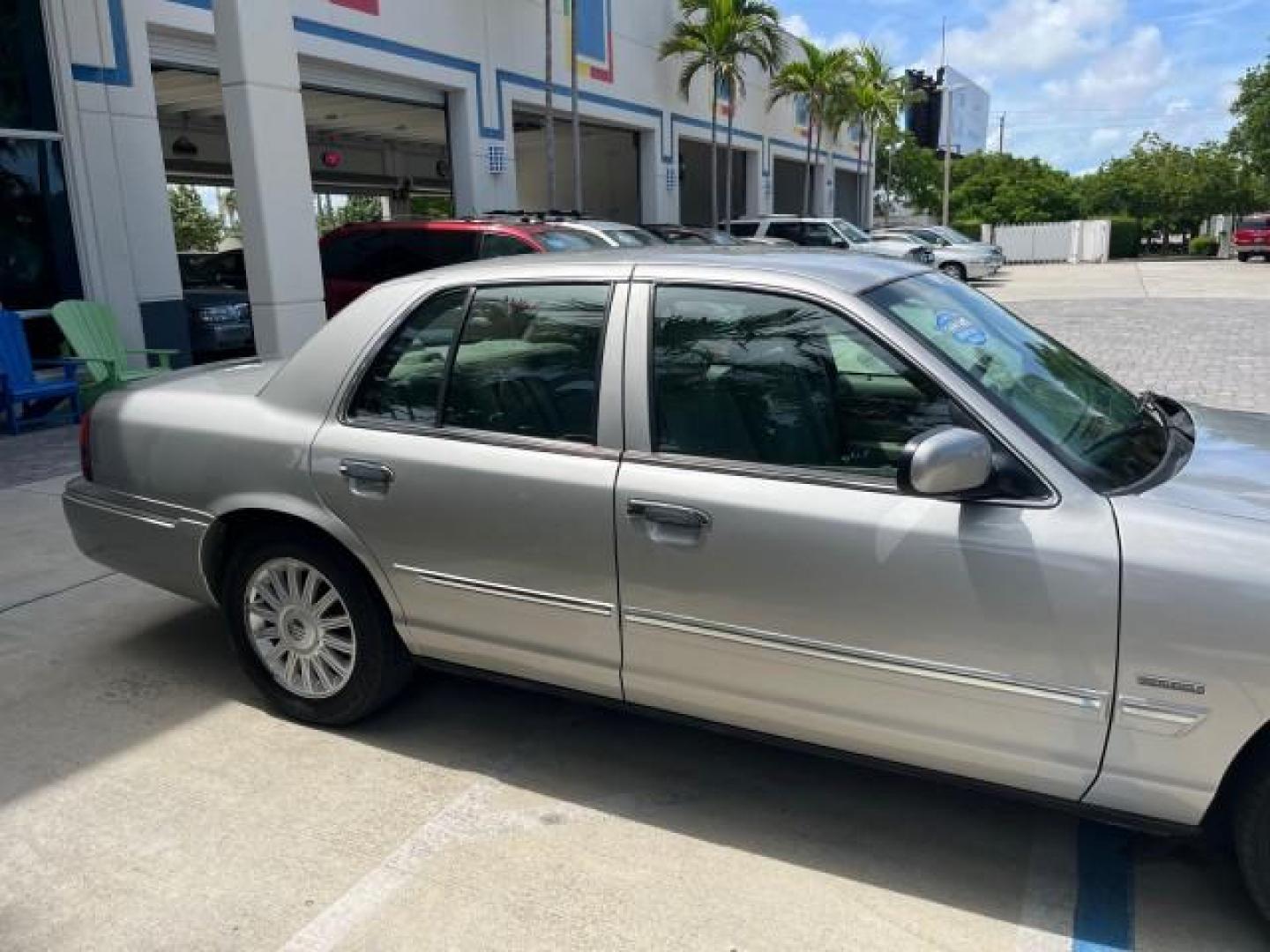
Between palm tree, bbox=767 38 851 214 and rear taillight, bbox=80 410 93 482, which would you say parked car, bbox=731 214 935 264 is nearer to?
palm tree, bbox=767 38 851 214

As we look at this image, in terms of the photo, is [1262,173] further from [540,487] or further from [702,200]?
[540,487]

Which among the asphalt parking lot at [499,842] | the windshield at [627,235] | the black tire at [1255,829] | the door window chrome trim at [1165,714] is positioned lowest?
the asphalt parking lot at [499,842]

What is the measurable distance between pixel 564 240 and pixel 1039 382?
7703 millimetres

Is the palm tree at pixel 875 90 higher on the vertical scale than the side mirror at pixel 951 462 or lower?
higher

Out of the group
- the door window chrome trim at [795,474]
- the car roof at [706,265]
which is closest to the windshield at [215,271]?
the car roof at [706,265]

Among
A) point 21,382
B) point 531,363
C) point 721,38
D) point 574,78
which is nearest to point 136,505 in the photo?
point 531,363

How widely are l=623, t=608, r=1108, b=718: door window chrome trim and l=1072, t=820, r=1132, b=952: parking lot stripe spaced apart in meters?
0.60

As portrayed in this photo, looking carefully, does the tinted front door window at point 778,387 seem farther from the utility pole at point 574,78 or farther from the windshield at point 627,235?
the utility pole at point 574,78

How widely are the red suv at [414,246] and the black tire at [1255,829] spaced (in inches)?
324

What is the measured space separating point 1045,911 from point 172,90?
62.7ft

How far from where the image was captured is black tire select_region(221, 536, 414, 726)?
340 centimetres

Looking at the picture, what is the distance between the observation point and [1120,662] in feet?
7.56

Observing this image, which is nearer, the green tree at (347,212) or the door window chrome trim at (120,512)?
the door window chrome trim at (120,512)

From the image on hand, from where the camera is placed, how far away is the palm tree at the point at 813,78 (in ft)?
86.5
